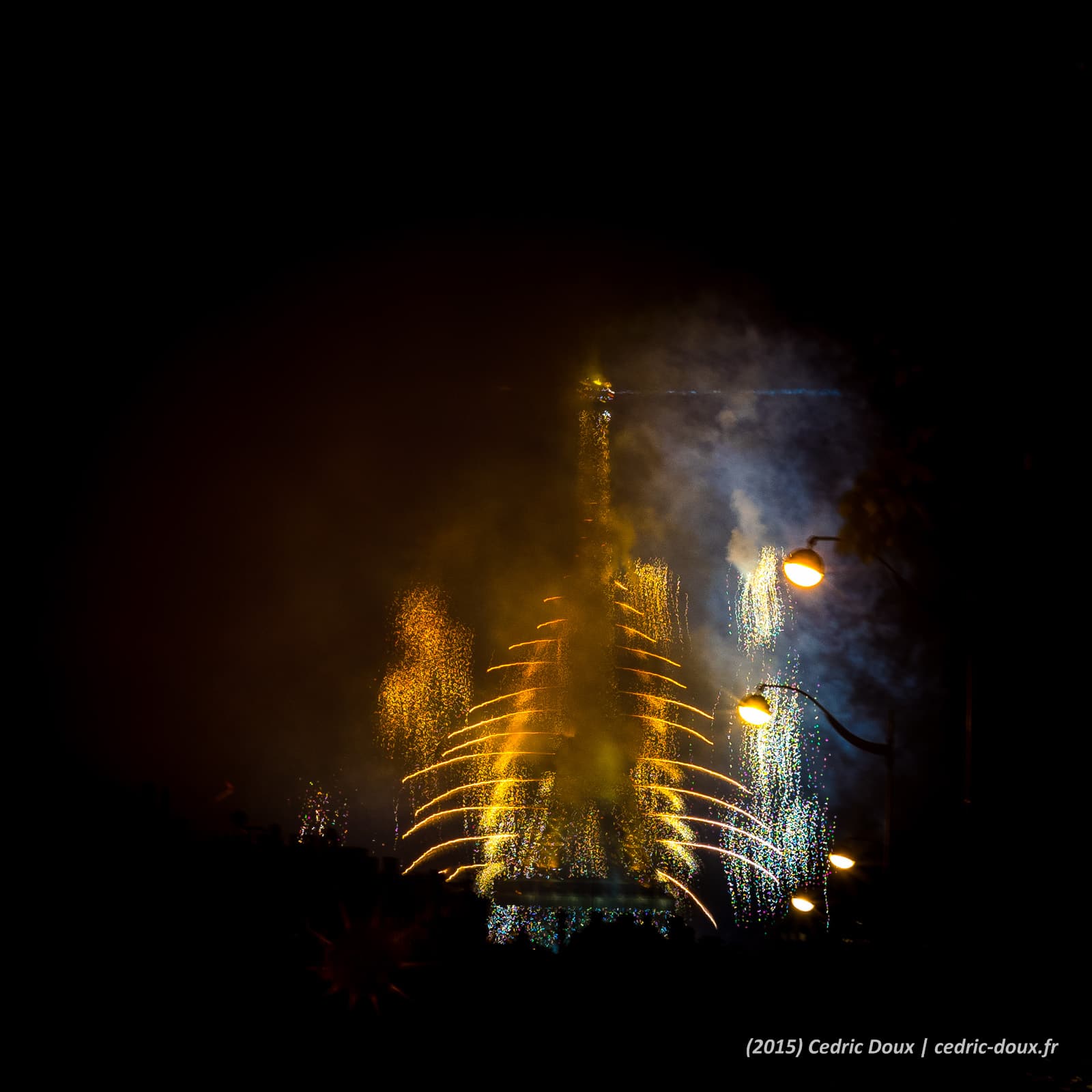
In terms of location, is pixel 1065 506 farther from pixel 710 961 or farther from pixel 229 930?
pixel 229 930

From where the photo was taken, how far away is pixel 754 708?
10672mm

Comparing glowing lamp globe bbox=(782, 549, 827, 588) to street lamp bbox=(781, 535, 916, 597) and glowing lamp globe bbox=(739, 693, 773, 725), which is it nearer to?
street lamp bbox=(781, 535, 916, 597)

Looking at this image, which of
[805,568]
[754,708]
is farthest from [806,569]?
[754,708]

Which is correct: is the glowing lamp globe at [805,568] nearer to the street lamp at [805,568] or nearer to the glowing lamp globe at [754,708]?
the street lamp at [805,568]

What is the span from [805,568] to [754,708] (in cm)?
345

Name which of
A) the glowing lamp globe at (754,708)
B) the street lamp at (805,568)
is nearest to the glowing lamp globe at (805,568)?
the street lamp at (805,568)

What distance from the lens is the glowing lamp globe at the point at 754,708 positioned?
34.8ft

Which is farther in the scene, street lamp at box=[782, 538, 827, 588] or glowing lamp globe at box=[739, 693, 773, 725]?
glowing lamp globe at box=[739, 693, 773, 725]

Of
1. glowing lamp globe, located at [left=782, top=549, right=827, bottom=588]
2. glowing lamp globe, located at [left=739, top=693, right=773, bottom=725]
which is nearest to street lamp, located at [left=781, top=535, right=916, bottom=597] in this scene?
glowing lamp globe, located at [left=782, top=549, right=827, bottom=588]

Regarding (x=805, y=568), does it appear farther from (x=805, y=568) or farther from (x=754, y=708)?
(x=754, y=708)

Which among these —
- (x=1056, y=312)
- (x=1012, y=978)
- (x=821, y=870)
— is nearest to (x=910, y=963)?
(x=1012, y=978)

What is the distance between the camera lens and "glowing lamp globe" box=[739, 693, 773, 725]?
10.6 meters

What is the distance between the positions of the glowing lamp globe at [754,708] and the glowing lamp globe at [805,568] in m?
3.12

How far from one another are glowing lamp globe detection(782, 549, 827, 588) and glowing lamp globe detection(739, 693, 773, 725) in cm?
312
